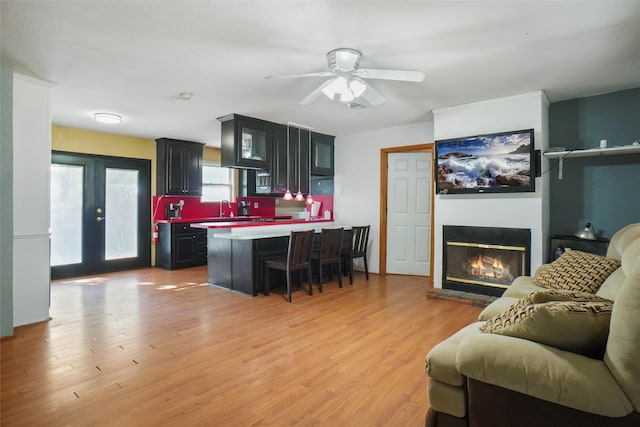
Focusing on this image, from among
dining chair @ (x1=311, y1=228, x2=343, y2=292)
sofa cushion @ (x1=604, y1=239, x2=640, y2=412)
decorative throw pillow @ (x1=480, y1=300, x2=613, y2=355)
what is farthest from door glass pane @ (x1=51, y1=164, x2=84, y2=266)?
sofa cushion @ (x1=604, y1=239, x2=640, y2=412)

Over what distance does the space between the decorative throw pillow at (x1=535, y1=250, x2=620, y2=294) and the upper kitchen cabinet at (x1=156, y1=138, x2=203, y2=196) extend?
19.3 feet

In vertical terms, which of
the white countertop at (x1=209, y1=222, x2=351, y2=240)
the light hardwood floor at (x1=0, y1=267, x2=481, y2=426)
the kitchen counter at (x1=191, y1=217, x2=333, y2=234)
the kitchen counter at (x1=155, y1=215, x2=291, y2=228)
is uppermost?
the kitchen counter at (x1=155, y1=215, x2=291, y2=228)

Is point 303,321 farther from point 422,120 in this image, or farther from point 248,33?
point 422,120

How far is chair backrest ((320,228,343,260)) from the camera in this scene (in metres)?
4.70

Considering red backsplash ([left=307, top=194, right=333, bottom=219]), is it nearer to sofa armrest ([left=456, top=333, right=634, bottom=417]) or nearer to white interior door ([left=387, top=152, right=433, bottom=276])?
white interior door ([left=387, top=152, right=433, bottom=276])

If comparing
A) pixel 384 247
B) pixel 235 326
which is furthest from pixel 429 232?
pixel 235 326

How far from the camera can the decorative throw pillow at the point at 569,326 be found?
1355 mm

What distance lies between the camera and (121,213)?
6.26 meters

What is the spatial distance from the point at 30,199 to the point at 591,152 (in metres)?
5.64

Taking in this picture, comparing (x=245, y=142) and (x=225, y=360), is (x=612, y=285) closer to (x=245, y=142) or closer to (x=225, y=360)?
(x=225, y=360)

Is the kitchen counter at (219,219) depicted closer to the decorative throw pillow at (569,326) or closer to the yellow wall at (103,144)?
the yellow wall at (103,144)

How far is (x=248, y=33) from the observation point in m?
2.54

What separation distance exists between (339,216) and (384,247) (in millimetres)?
1057

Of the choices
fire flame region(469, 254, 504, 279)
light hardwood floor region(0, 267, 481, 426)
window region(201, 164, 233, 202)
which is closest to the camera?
light hardwood floor region(0, 267, 481, 426)
